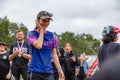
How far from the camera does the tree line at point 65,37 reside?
253ft

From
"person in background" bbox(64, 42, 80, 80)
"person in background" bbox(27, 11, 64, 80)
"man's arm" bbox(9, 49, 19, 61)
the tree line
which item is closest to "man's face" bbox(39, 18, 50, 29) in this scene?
"person in background" bbox(27, 11, 64, 80)

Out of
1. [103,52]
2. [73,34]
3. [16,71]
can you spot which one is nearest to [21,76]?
[16,71]

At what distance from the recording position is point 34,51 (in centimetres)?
752

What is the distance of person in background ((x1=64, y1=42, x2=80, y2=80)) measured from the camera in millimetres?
15016

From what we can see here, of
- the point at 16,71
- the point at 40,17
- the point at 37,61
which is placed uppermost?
Result: the point at 40,17

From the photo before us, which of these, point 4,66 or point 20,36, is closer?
point 20,36

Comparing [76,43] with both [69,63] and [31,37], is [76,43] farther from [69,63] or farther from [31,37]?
[31,37]

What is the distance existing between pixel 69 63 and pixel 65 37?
82.9m

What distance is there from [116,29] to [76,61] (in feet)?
23.0

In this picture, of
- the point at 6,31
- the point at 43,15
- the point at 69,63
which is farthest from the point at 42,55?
the point at 6,31

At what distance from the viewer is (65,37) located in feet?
322

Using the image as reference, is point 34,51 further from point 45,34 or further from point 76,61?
point 76,61

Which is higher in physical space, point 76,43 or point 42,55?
point 42,55

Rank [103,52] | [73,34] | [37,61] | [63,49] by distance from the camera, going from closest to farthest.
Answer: [37,61]
[103,52]
[63,49]
[73,34]
